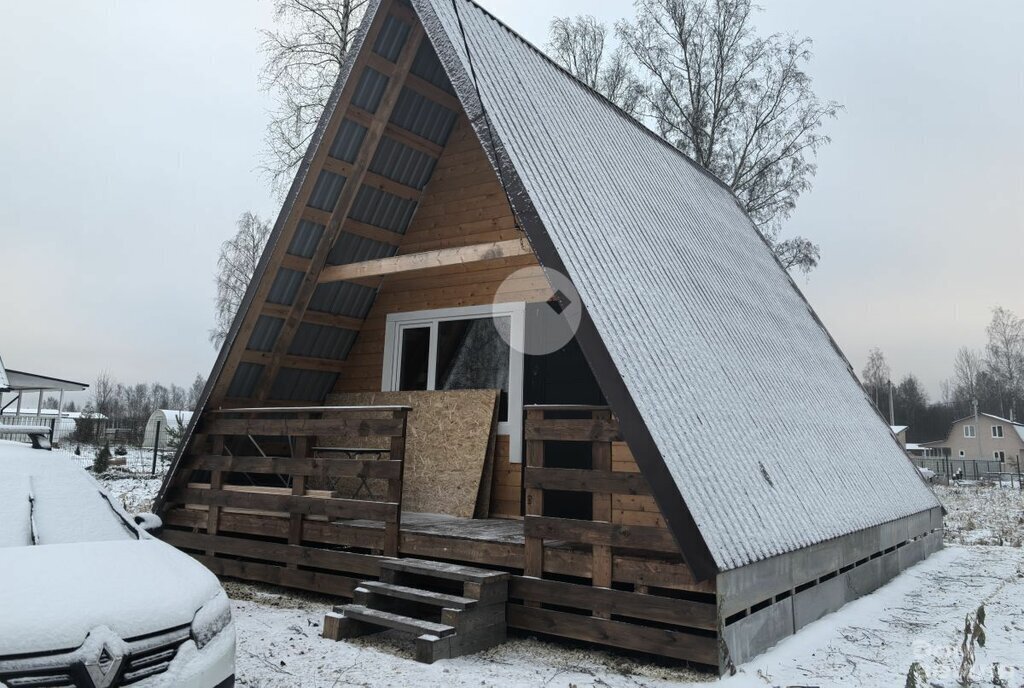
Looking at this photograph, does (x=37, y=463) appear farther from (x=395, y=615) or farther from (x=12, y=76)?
(x=12, y=76)

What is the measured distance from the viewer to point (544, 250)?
5.14 m

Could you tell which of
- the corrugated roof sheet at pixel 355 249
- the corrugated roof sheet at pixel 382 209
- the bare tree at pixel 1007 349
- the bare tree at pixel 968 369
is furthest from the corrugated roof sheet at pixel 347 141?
the bare tree at pixel 968 369

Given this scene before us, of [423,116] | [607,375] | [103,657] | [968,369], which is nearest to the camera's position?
[103,657]

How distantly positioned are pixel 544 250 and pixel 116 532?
10.4 ft

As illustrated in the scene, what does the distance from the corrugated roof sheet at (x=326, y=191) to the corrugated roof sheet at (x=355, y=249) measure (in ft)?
1.75

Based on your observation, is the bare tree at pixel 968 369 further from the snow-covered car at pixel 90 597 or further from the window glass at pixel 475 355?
the snow-covered car at pixel 90 597

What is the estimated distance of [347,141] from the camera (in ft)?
24.3

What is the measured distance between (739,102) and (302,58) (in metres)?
12.5

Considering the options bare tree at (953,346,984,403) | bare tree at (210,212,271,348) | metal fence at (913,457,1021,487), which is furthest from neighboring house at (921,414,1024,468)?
bare tree at (210,212,271,348)

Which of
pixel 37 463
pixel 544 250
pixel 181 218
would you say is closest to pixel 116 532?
pixel 37 463

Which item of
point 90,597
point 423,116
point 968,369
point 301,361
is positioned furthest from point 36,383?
point 968,369

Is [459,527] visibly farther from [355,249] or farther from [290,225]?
[355,249]

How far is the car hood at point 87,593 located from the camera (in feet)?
9.09

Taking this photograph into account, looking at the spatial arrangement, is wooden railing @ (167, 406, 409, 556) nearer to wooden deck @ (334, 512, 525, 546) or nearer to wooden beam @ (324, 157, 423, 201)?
wooden deck @ (334, 512, 525, 546)
